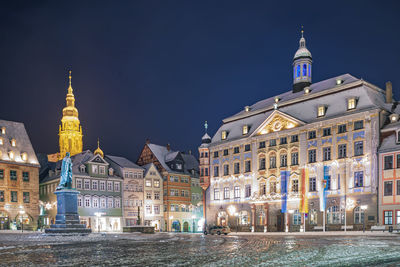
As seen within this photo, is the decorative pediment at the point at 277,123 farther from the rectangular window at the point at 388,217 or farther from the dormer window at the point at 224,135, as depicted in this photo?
the rectangular window at the point at 388,217

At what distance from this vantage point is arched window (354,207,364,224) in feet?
147

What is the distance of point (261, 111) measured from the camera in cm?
6041

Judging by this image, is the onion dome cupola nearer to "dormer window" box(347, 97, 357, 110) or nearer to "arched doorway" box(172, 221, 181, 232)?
"dormer window" box(347, 97, 357, 110)

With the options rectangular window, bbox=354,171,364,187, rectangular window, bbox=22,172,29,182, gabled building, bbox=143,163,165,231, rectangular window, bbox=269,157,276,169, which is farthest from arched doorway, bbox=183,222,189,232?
rectangular window, bbox=354,171,364,187

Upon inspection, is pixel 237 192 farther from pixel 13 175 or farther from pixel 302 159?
pixel 13 175

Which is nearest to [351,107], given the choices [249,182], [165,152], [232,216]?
[249,182]

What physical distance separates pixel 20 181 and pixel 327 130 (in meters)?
43.4

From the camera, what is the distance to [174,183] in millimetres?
78875

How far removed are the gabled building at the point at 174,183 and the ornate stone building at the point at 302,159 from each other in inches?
534

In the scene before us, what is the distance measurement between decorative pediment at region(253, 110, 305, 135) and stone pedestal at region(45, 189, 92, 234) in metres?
28.9

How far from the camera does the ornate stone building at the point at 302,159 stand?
45.7 metres

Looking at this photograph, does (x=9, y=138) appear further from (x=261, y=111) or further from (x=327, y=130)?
(x=327, y=130)

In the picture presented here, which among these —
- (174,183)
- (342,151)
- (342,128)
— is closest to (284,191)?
(342,151)

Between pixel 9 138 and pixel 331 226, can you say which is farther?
pixel 9 138
